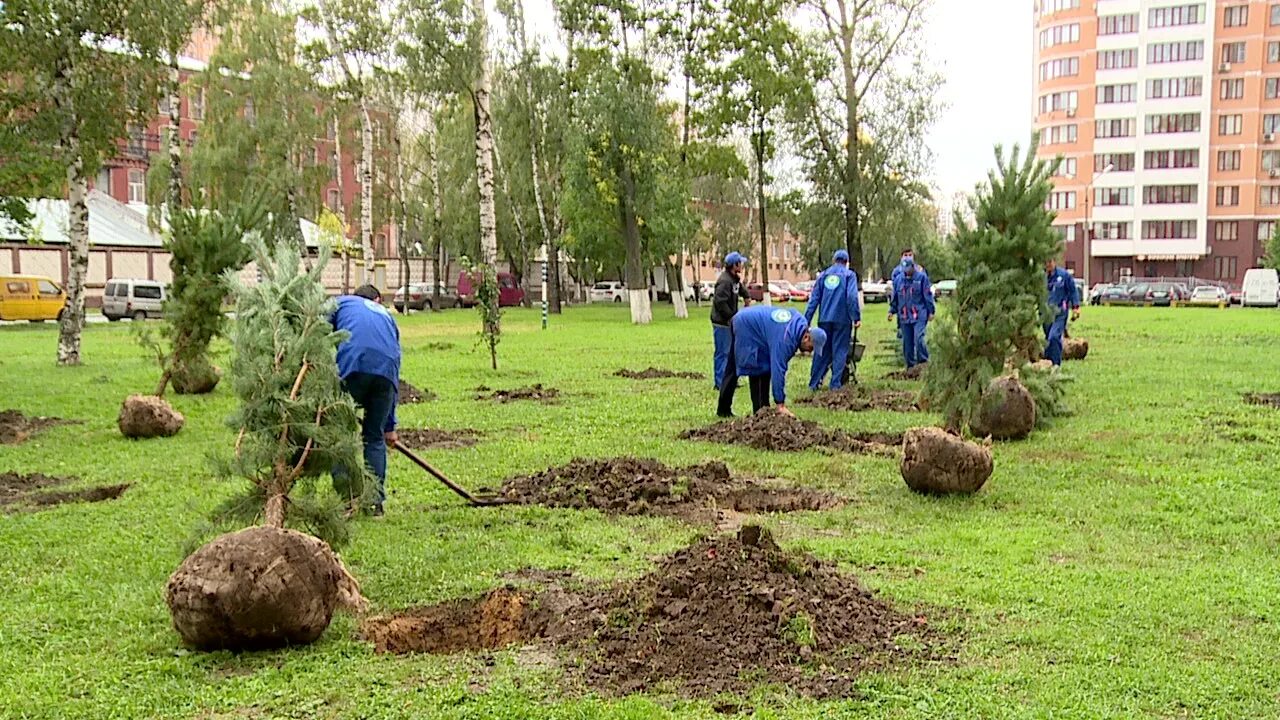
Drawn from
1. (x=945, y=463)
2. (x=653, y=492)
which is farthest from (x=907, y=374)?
(x=653, y=492)

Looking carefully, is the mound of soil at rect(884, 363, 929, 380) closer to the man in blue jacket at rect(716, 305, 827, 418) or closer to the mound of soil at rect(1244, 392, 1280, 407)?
the mound of soil at rect(1244, 392, 1280, 407)

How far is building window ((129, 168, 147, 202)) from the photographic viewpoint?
58062 millimetres

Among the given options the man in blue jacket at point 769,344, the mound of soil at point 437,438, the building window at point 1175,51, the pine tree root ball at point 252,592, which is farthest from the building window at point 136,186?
the building window at point 1175,51

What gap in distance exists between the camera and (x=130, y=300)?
37.9 metres

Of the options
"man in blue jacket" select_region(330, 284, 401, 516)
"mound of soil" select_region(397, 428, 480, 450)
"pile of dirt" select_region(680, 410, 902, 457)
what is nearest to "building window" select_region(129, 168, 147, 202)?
"mound of soil" select_region(397, 428, 480, 450)

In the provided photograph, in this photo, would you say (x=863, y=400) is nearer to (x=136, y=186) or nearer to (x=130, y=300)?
(x=130, y=300)

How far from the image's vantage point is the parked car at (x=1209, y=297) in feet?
158

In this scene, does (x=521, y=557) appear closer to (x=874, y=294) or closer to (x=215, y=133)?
(x=215, y=133)

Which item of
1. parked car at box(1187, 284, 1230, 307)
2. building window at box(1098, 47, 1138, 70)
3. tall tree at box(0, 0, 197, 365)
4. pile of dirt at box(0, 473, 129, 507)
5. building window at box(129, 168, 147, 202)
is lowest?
pile of dirt at box(0, 473, 129, 507)

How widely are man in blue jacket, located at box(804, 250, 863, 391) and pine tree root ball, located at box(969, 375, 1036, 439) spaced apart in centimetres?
346

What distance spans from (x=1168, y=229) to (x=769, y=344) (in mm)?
71397

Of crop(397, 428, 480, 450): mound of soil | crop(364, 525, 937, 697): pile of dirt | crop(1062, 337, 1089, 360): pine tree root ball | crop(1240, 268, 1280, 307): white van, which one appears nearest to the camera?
crop(364, 525, 937, 697): pile of dirt

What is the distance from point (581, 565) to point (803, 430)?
4592mm

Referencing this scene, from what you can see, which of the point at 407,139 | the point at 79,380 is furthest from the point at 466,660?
the point at 407,139
